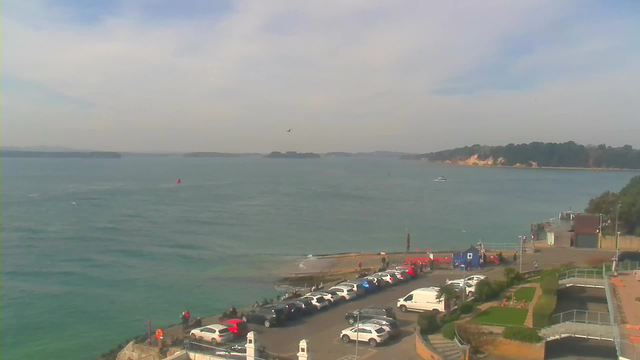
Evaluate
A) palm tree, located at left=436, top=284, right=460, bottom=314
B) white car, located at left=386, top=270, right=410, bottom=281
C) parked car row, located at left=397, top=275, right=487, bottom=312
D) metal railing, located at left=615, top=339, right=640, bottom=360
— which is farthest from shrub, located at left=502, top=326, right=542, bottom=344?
white car, located at left=386, top=270, right=410, bottom=281

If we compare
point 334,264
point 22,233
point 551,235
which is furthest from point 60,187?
point 551,235

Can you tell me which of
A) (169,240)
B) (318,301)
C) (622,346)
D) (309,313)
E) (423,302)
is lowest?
(169,240)

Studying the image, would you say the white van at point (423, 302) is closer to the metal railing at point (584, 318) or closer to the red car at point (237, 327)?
the metal railing at point (584, 318)

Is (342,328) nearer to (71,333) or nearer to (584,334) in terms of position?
(584,334)

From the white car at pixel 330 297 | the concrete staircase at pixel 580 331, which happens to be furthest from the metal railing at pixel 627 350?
the white car at pixel 330 297

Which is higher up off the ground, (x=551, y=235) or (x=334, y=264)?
(x=551, y=235)

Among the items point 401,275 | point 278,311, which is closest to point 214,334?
point 278,311

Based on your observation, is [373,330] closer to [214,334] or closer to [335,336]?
[335,336]
